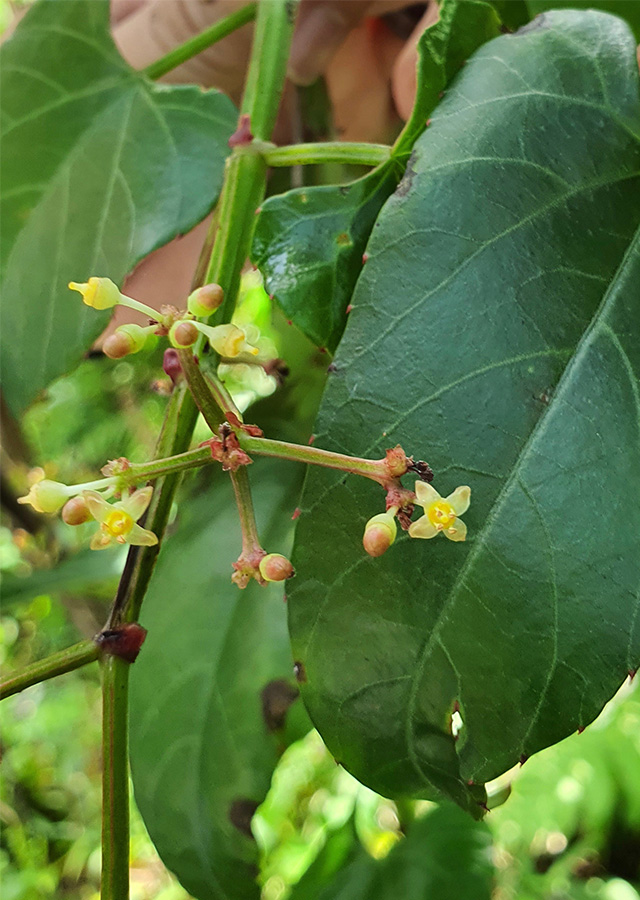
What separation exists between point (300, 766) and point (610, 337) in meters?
1.21

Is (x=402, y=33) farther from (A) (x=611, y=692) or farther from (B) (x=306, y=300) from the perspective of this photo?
(A) (x=611, y=692)

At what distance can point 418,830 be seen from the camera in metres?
0.77

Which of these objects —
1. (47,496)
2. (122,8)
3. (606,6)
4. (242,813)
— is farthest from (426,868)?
(122,8)

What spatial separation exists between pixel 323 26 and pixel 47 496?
543 millimetres

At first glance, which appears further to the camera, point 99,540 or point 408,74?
point 408,74

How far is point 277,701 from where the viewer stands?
41 cm

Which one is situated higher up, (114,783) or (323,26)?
(323,26)

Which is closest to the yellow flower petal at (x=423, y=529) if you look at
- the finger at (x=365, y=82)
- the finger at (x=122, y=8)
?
the finger at (x=365, y=82)

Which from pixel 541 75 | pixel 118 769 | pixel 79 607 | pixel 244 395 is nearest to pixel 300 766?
pixel 79 607

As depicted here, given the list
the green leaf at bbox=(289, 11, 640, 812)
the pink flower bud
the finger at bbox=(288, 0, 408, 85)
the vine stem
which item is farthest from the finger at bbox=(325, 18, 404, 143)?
the pink flower bud

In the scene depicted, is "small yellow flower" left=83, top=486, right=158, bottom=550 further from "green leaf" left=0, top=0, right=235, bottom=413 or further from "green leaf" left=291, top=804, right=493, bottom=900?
"green leaf" left=291, top=804, right=493, bottom=900

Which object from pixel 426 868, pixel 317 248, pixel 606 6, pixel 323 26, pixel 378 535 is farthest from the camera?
Result: pixel 426 868

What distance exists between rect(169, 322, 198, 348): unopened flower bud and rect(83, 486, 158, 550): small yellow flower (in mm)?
57

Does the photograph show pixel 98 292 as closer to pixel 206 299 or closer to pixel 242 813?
pixel 206 299
